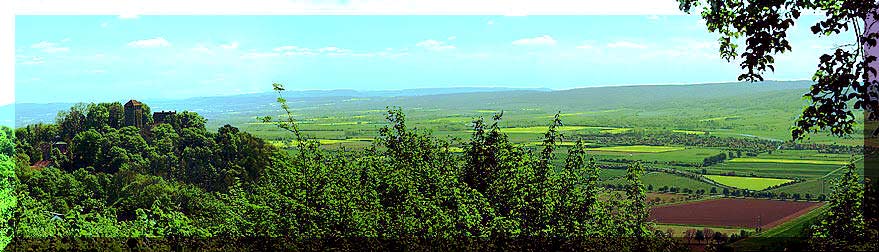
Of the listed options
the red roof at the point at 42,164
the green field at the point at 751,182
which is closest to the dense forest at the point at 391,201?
the red roof at the point at 42,164

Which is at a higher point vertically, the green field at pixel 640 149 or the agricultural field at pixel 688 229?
the green field at pixel 640 149

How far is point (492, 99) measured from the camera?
6.67 meters

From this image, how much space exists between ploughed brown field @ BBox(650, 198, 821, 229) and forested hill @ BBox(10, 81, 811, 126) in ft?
4.65

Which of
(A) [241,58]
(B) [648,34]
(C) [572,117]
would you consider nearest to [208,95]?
(A) [241,58]

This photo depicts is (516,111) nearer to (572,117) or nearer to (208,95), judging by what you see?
(572,117)

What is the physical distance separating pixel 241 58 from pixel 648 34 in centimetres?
328

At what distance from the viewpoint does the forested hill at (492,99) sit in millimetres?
6355

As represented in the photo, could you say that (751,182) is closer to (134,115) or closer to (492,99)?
(492,99)

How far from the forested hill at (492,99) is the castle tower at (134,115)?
0.11 meters

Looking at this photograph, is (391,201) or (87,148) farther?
(87,148)

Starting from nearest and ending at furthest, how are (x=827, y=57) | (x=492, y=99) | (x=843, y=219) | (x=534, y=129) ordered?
(x=827, y=57)
(x=843, y=219)
(x=534, y=129)
(x=492, y=99)

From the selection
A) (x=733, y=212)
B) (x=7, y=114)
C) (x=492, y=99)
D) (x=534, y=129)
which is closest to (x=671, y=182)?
(x=733, y=212)

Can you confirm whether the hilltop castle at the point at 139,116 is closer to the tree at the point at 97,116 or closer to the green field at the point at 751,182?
the tree at the point at 97,116

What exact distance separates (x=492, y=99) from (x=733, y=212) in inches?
86.1
